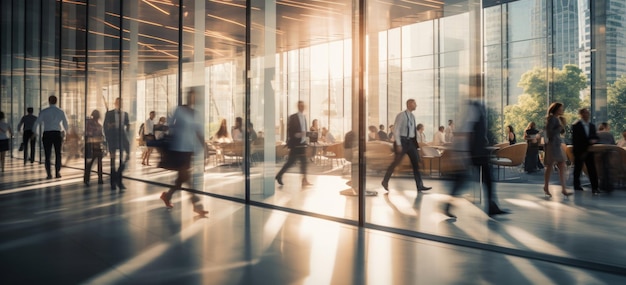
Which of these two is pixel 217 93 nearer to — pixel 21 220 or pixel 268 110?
pixel 268 110

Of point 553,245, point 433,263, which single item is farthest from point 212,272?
point 553,245

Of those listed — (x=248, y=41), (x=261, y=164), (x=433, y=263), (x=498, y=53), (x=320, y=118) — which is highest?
(x=498, y=53)

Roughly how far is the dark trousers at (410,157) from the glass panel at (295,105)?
2.53ft

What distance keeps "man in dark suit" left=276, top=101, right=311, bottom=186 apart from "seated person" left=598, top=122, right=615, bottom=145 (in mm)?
5365

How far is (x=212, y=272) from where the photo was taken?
3787 mm

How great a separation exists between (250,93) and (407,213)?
3.17 meters

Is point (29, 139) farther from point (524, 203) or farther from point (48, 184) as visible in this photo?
point (524, 203)

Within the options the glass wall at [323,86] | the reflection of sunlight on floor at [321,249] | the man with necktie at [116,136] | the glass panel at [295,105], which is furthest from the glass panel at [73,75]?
the reflection of sunlight on floor at [321,249]

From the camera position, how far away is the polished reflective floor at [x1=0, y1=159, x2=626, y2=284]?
3721 millimetres

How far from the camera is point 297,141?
865cm

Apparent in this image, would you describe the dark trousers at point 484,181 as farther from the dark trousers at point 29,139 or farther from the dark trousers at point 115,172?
the dark trousers at point 29,139

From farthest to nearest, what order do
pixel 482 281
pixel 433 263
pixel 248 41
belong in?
pixel 248 41 → pixel 433 263 → pixel 482 281

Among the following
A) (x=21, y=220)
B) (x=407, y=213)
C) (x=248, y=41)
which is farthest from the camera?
(x=248, y=41)

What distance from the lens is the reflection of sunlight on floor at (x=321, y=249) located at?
3730 millimetres
